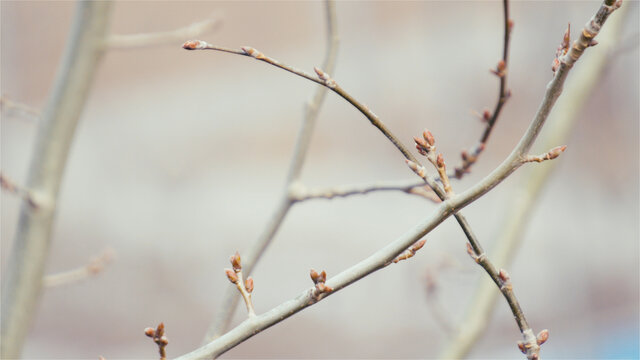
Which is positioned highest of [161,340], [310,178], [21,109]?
[310,178]

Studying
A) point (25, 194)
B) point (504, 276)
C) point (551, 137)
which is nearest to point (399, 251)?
point (504, 276)

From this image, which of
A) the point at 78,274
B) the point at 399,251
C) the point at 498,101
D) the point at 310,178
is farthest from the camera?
the point at 310,178

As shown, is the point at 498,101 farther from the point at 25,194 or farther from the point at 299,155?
the point at 25,194

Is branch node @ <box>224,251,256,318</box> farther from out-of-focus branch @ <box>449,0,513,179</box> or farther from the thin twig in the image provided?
out-of-focus branch @ <box>449,0,513,179</box>

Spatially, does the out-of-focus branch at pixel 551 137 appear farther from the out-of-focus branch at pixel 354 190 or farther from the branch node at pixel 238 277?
the branch node at pixel 238 277

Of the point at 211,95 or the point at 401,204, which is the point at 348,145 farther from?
the point at 211,95

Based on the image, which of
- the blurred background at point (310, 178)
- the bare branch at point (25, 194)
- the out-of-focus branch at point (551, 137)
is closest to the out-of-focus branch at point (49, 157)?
the bare branch at point (25, 194)

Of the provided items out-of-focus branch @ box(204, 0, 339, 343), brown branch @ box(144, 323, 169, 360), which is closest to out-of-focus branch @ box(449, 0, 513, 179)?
out-of-focus branch @ box(204, 0, 339, 343)
